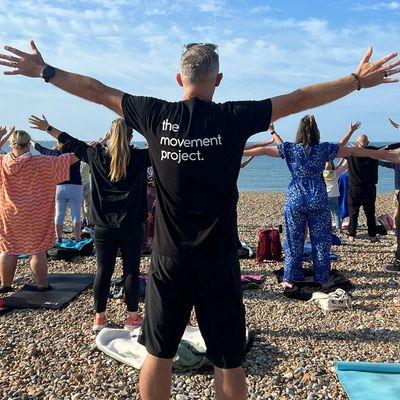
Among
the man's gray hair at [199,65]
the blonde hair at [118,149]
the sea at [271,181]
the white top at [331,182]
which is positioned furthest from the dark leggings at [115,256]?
the sea at [271,181]

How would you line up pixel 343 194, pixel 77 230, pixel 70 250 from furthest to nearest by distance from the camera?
pixel 343 194 → pixel 77 230 → pixel 70 250

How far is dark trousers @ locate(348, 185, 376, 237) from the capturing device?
396 inches

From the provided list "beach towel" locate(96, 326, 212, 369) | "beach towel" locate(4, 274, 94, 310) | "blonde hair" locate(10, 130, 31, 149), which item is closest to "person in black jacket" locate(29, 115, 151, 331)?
"beach towel" locate(96, 326, 212, 369)

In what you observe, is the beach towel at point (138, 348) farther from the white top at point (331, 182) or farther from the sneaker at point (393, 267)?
the white top at point (331, 182)

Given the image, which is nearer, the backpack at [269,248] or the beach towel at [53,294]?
the beach towel at [53,294]

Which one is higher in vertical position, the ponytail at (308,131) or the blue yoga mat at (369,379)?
the ponytail at (308,131)

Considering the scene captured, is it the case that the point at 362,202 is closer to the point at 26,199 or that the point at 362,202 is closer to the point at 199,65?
the point at 26,199

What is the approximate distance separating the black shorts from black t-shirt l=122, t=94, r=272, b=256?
8 cm

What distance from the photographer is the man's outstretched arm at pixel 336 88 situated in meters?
2.60

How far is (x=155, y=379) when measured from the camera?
2611 mm

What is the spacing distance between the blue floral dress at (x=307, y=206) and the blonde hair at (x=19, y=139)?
3.21 m

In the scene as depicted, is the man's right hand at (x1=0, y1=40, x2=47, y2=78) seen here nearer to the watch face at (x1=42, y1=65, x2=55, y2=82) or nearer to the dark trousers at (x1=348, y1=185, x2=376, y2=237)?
the watch face at (x1=42, y1=65, x2=55, y2=82)

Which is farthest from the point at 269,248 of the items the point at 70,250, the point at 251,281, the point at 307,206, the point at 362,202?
the point at 70,250

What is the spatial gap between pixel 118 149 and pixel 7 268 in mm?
2734
